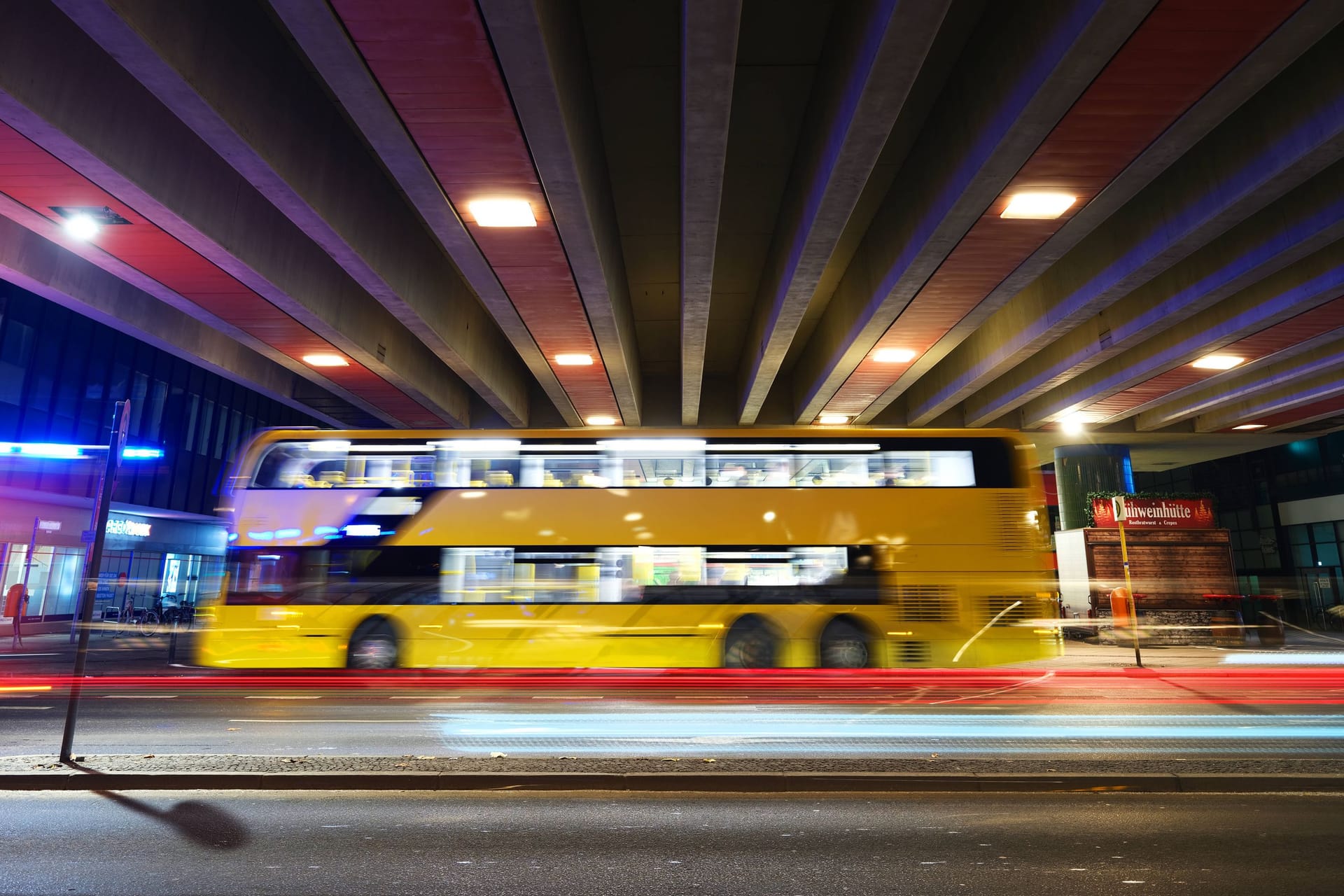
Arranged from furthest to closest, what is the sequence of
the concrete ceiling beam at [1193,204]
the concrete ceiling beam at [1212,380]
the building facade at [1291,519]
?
the building facade at [1291,519] → the concrete ceiling beam at [1212,380] → the concrete ceiling beam at [1193,204]

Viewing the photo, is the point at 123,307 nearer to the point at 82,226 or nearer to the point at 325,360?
the point at 325,360

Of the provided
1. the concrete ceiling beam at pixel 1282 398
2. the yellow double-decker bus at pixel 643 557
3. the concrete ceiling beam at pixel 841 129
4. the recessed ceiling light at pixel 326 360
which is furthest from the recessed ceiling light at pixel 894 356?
the recessed ceiling light at pixel 326 360

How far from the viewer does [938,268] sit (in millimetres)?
11547

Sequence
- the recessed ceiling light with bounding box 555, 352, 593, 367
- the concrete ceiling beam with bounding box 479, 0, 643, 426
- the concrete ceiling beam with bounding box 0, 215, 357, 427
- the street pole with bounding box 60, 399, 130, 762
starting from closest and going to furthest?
the street pole with bounding box 60, 399, 130, 762
the concrete ceiling beam with bounding box 479, 0, 643, 426
the concrete ceiling beam with bounding box 0, 215, 357, 427
the recessed ceiling light with bounding box 555, 352, 593, 367

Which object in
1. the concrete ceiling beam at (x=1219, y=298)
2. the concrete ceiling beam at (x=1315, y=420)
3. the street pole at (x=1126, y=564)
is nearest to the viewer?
the concrete ceiling beam at (x=1219, y=298)

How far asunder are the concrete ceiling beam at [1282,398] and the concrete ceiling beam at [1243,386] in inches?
0.8

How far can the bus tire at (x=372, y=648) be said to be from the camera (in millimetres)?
12227

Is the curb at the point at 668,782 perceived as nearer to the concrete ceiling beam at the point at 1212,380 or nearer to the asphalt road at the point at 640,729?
the asphalt road at the point at 640,729

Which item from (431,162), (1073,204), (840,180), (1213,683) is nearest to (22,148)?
(431,162)

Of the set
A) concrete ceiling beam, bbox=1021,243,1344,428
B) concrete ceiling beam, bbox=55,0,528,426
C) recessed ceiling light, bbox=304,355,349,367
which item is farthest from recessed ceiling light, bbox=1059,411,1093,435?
recessed ceiling light, bbox=304,355,349,367

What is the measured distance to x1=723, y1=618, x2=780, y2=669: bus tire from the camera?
39.5ft

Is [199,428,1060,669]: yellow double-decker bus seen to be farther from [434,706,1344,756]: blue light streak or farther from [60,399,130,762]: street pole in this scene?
[60,399,130,762]: street pole

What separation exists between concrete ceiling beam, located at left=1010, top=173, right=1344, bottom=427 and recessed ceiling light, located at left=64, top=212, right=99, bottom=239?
16.6m

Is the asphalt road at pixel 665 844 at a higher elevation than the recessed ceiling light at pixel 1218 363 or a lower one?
lower
